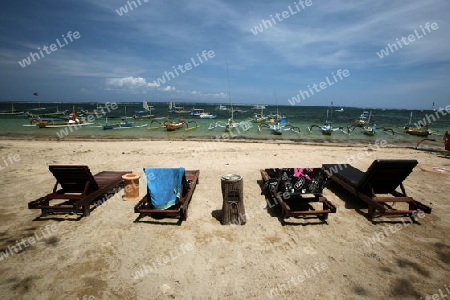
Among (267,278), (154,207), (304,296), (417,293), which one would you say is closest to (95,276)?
(154,207)

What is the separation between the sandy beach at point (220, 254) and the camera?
353 centimetres

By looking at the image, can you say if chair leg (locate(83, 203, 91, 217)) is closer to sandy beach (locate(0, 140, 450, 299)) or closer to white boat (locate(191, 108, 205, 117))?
sandy beach (locate(0, 140, 450, 299))

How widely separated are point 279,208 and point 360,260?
7.64ft

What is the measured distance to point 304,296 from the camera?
3426mm

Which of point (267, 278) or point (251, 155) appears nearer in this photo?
point (267, 278)

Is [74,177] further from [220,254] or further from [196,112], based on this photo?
[196,112]

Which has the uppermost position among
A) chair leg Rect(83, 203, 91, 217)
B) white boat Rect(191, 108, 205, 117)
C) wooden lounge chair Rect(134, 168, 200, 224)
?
white boat Rect(191, 108, 205, 117)

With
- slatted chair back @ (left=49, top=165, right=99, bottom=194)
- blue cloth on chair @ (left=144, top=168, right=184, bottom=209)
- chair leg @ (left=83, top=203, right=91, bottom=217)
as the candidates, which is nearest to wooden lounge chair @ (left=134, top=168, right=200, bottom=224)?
blue cloth on chair @ (left=144, top=168, right=184, bottom=209)

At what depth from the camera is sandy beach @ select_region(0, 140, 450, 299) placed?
3.53m

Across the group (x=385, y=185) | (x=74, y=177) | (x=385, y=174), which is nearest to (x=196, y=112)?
(x=74, y=177)

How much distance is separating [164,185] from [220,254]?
229cm

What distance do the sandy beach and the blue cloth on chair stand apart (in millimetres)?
484

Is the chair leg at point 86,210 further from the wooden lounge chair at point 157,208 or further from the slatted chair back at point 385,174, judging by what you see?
the slatted chair back at point 385,174

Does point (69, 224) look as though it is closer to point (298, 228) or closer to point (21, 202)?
point (21, 202)
